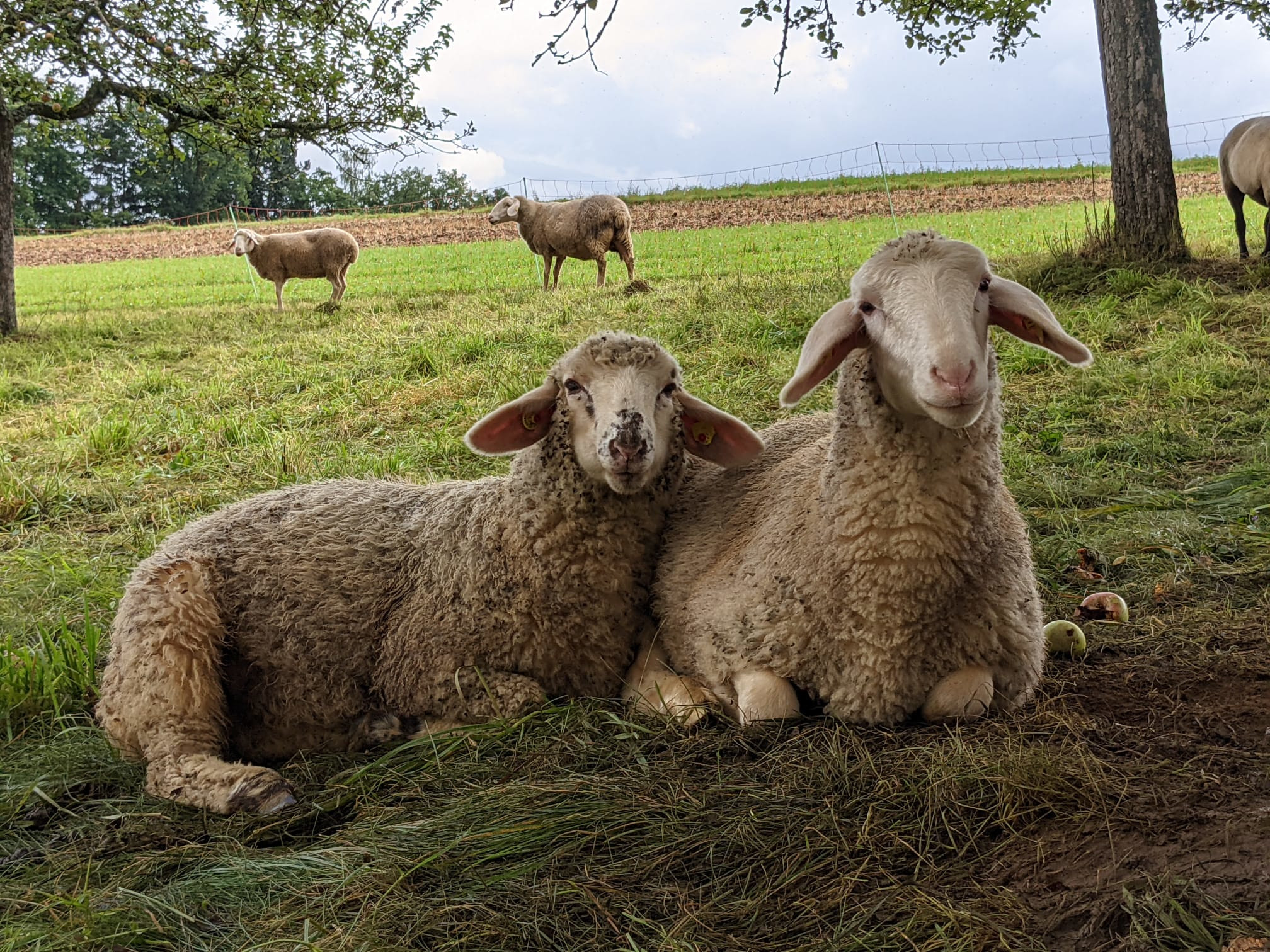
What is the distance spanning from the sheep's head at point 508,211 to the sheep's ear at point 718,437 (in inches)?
548

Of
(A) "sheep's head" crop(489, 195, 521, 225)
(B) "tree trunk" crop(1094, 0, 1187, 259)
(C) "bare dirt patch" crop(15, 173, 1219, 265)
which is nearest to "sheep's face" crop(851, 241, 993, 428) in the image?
(B) "tree trunk" crop(1094, 0, 1187, 259)

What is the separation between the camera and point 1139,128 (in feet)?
30.8

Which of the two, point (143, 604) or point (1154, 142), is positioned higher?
point (1154, 142)

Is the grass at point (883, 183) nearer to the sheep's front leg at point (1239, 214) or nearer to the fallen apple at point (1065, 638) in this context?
the sheep's front leg at point (1239, 214)

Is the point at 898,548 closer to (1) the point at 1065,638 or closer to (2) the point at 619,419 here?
(2) the point at 619,419

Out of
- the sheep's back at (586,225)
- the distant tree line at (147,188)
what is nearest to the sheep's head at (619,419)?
the sheep's back at (586,225)

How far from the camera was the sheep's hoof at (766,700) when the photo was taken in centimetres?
315

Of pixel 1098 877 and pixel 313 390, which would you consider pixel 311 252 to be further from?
pixel 1098 877

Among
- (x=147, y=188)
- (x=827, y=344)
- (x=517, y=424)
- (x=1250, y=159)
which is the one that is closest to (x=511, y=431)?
(x=517, y=424)

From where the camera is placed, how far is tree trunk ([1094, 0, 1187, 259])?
30.4ft

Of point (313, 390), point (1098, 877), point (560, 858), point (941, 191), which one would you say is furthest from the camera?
point (941, 191)

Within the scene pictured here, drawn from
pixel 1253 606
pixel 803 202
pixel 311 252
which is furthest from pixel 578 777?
pixel 803 202

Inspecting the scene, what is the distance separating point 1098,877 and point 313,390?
8.13 meters

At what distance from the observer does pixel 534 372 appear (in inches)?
329
